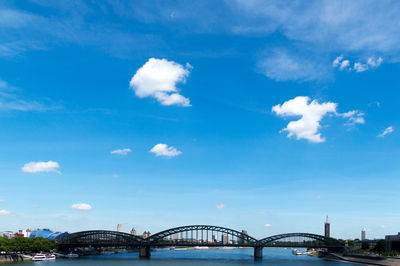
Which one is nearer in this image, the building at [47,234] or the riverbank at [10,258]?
the riverbank at [10,258]

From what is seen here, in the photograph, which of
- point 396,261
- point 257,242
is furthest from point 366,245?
point 396,261

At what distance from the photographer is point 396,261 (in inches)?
3969

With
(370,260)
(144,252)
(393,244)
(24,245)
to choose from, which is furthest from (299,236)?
(24,245)

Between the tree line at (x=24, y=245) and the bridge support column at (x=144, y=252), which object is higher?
the tree line at (x=24, y=245)

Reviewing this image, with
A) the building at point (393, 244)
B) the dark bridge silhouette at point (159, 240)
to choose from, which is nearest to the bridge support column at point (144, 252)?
the dark bridge silhouette at point (159, 240)

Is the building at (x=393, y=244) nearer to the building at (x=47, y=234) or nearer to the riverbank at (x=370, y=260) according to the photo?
the riverbank at (x=370, y=260)

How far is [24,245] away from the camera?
124 metres

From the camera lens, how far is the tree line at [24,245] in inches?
4451

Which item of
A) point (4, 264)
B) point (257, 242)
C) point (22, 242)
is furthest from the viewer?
point (257, 242)

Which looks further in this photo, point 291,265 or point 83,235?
point 83,235

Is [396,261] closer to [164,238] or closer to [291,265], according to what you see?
[291,265]

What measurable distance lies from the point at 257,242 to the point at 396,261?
210ft

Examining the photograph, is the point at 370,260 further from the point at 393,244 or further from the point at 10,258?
the point at 10,258

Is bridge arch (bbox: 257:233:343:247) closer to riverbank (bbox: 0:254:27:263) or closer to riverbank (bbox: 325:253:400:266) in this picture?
riverbank (bbox: 325:253:400:266)
